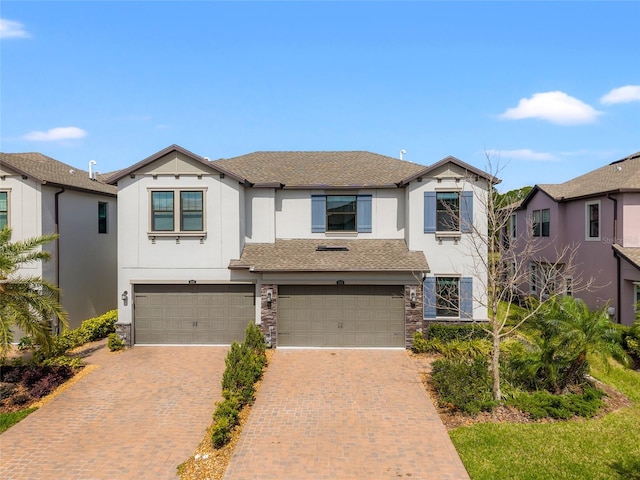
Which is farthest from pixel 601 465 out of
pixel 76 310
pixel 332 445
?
pixel 76 310

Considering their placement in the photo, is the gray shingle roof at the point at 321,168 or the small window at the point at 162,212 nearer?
the small window at the point at 162,212

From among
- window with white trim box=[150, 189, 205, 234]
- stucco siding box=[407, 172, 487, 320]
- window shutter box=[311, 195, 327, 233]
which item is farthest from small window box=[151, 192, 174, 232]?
stucco siding box=[407, 172, 487, 320]

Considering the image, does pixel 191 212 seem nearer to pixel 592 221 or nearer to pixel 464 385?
pixel 464 385

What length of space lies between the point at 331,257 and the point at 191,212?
18.7 feet

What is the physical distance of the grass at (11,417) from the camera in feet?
30.6

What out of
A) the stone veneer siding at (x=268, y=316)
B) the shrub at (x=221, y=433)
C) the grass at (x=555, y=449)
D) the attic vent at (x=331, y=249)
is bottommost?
the grass at (x=555, y=449)

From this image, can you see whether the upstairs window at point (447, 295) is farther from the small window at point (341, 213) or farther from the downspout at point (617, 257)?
the downspout at point (617, 257)

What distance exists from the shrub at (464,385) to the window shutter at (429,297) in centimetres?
384

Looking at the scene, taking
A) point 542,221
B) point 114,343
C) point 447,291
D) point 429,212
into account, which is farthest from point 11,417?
Answer: point 542,221

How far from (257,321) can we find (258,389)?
4179 millimetres

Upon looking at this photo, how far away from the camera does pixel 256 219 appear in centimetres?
1619

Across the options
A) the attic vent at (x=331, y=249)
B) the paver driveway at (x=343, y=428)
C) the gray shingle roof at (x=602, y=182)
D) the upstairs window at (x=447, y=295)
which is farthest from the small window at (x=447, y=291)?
the gray shingle roof at (x=602, y=182)

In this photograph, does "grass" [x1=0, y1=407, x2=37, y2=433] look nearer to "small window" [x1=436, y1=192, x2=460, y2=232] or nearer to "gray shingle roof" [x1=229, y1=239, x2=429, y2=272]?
"gray shingle roof" [x1=229, y1=239, x2=429, y2=272]

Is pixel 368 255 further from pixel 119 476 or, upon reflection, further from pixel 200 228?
pixel 119 476
